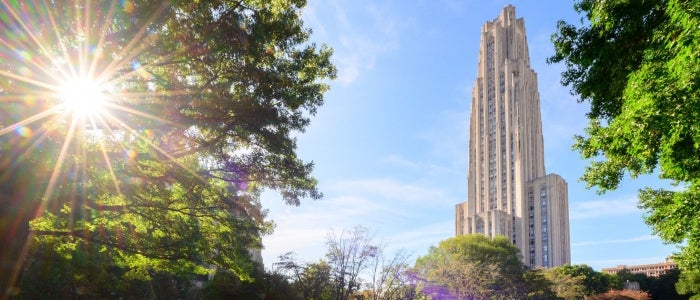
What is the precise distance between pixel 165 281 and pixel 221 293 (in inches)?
264

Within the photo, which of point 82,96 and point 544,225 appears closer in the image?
point 82,96

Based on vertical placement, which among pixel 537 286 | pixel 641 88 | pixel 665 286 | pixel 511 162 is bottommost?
pixel 665 286

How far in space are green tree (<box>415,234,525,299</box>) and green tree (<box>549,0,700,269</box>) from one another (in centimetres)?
1997

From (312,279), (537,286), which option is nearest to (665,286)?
(537,286)

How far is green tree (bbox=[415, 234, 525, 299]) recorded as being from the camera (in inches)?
1156

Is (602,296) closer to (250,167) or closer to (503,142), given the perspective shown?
(250,167)

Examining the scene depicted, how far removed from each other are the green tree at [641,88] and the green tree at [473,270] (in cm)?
1997

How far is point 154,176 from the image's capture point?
10.0 m

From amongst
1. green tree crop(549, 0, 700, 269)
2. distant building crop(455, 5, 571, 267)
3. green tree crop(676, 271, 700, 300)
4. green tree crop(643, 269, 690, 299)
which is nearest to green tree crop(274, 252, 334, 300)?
green tree crop(549, 0, 700, 269)

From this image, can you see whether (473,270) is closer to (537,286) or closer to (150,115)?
(537,286)

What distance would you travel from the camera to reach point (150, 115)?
833 cm

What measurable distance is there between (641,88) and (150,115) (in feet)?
26.5

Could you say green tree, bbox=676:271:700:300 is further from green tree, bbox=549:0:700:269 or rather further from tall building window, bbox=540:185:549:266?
green tree, bbox=549:0:700:269

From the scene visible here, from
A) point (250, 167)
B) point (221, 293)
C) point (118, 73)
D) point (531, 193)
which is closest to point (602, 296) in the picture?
point (221, 293)
